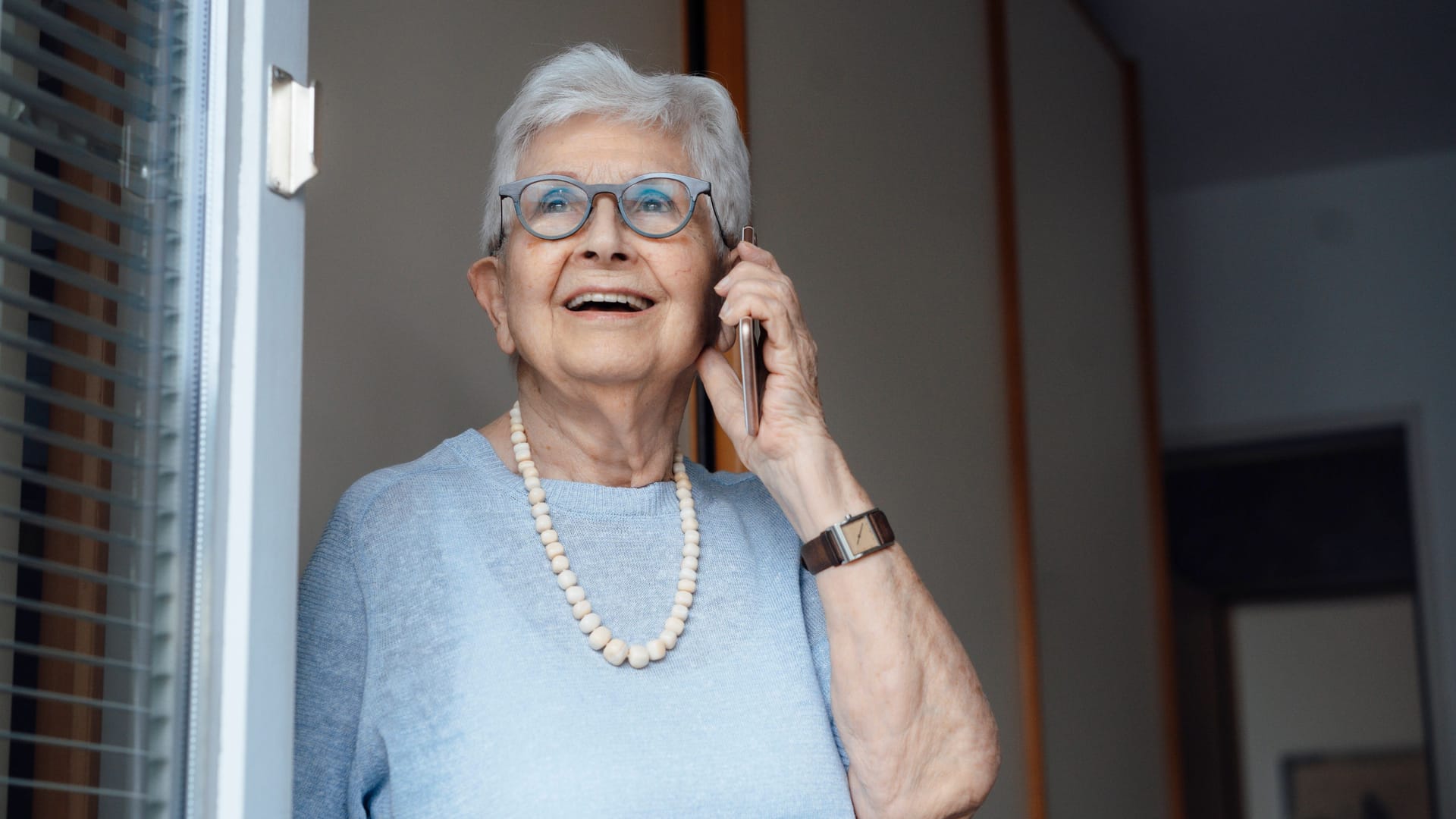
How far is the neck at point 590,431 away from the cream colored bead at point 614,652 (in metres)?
0.19

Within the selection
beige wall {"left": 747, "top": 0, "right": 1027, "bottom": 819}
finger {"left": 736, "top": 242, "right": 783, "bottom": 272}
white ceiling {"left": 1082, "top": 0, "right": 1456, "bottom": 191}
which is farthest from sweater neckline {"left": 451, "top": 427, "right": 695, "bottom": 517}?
white ceiling {"left": 1082, "top": 0, "right": 1456, "bottom": 191}

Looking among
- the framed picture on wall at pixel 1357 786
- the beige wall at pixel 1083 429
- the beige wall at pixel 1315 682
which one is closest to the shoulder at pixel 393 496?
the beige wall at pixel 1083 429

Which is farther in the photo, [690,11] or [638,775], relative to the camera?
[690,11]

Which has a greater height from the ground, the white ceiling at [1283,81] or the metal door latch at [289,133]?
the white ceiling at [1283,81]

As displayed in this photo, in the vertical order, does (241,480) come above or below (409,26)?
below

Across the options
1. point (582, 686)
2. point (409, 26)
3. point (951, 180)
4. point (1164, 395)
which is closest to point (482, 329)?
point (409, 26)

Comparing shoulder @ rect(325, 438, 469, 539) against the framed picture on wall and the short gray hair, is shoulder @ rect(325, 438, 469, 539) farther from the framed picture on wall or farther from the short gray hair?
the framed picture on wall

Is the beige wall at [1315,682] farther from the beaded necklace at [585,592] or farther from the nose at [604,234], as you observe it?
the nose at [604,234]

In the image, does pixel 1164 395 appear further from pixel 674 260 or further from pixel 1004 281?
pixel 674 260

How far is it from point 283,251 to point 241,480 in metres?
0.16

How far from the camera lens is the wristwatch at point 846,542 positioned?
1.21 m

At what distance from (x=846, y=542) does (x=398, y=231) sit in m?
0.57

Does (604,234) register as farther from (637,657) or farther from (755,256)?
(637,657)

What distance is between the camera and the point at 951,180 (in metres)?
2.65
